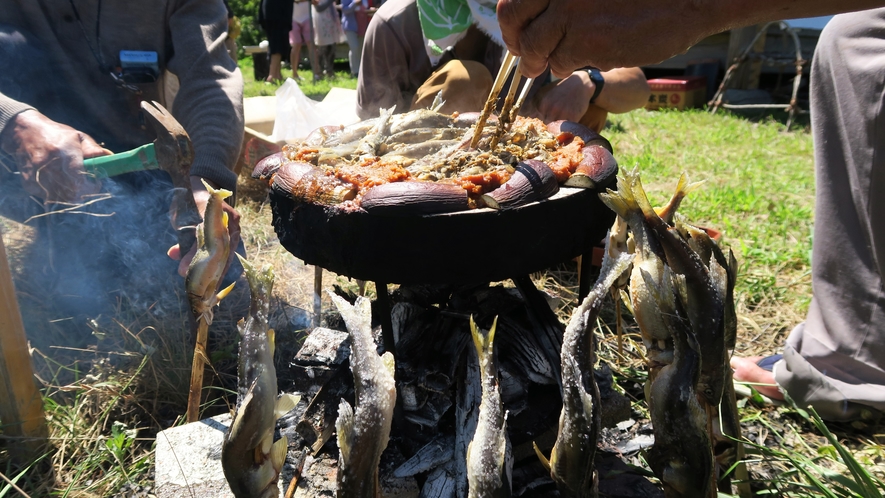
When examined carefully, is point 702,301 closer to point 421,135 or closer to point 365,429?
point 365,429

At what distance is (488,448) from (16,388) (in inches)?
78.8

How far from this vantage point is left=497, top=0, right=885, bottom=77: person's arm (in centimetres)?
144

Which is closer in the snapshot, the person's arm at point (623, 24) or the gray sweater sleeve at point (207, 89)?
the person's arm at point (623, 24)

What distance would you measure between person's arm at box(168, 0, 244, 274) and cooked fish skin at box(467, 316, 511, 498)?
2.05 m

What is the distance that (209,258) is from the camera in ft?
6.73

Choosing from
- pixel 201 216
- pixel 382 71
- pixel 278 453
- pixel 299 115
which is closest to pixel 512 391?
pixel 278 453

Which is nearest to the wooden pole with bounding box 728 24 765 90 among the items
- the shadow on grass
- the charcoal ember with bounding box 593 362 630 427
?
the shadow on grass

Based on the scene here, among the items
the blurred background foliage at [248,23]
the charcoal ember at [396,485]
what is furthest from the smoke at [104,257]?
the blurred background foliage at [248,23]

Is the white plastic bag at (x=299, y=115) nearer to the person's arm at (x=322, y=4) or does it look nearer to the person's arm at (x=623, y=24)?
the person's arm at (x=623, y=24)

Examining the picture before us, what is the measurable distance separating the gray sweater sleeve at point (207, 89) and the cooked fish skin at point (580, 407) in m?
2.22

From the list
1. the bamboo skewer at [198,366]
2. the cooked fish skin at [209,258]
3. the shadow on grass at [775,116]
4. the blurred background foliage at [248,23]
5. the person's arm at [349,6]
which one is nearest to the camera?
the cooked fish skin at [209,258]

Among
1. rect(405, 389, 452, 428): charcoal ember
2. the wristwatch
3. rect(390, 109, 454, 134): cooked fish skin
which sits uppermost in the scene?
the wristwatch

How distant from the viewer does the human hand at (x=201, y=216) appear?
2374 mm

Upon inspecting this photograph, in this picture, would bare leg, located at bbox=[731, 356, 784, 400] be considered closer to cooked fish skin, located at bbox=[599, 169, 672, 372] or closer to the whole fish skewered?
cooked fish skin, located at bbox=[599, 169, 672, 372]
